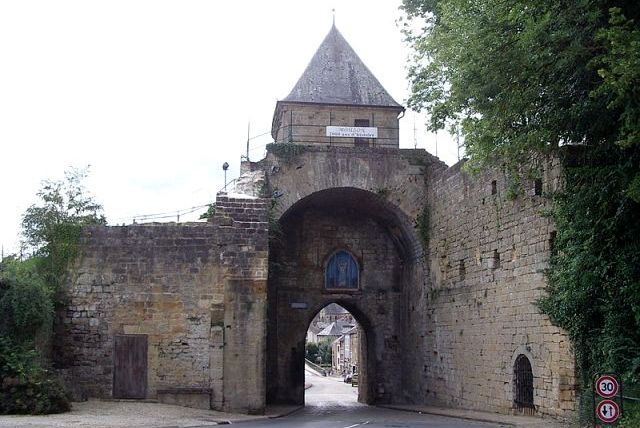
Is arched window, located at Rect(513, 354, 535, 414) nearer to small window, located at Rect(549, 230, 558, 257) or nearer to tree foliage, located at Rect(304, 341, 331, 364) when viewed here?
small window, located at Rect(549, 230, 558, 257)

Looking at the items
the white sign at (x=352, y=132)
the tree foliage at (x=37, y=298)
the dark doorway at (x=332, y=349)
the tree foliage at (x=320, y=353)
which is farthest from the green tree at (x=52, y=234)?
the tree foliage at (x=320, y=353)

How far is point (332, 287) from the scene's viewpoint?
27.3 meters

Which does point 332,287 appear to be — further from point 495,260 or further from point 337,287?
point 495,260

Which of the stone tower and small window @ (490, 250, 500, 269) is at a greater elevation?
the stone tower

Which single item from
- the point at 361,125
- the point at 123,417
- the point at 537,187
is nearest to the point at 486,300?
the point at 537,187

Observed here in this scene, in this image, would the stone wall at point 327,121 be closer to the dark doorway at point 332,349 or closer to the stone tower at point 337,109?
the stone tower at point 337,109

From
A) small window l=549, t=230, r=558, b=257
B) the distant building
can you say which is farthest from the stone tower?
the distant building

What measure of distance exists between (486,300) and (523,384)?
98.3 inches

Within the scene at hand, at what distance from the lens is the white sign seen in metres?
27.8

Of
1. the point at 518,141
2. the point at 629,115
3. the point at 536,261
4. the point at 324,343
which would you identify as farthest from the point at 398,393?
the point at 324,343

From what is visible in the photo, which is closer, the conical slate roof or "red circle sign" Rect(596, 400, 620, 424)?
"red circle sign" Rect(596, 400, 620, 424)

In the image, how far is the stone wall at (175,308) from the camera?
1842 centimetres

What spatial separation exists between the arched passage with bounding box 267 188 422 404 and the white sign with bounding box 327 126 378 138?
270 centimetres

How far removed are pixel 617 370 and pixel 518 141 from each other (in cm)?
415
